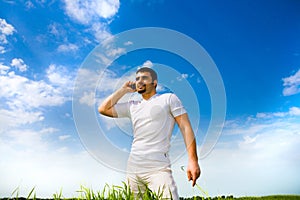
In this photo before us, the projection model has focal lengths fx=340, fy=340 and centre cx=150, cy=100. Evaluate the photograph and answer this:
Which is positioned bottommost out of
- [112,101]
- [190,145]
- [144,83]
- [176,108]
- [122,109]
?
[190,145]

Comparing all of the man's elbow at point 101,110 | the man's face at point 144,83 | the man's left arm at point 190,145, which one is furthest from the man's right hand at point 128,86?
Result: the man's left arm at point 190,145

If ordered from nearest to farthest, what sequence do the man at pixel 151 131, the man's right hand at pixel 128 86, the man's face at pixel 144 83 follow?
1. the man at pixel 151 131
2. the man's face at pixel 144 83
3. the man's right hand at pixel 128 86

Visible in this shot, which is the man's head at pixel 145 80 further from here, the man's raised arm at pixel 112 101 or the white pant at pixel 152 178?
the white pant at pixel 152 178

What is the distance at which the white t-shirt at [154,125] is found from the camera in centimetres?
429

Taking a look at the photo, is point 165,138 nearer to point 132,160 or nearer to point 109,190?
point 132,160

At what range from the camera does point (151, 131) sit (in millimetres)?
4387

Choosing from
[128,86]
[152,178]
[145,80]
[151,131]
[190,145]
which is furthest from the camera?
[128,86]

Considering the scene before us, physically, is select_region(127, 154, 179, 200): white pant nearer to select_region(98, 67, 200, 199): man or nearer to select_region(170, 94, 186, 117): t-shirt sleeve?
select_region(98, 67, 200, 199): man

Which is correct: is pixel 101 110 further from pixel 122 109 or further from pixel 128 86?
pixel 128 86

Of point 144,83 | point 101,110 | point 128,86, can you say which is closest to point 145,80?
point 144,83

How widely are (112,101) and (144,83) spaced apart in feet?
1.84

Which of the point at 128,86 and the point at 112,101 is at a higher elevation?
the point at 128,86

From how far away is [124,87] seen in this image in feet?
15.8

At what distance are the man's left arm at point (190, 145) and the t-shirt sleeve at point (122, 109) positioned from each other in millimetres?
774
